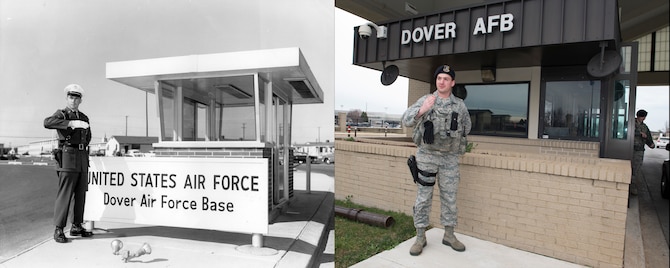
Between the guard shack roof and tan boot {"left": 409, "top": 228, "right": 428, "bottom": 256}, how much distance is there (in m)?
0.92

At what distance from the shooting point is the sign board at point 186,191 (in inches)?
75.9

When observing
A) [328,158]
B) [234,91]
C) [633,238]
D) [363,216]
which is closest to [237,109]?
[234,91]

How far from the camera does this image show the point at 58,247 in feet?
6.40

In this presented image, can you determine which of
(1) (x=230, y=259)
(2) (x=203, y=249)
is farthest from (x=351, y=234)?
(2) (x=203, y=249)

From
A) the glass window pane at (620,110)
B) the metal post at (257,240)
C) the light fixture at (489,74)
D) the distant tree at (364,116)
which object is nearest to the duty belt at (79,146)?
the metal post at (257,240)

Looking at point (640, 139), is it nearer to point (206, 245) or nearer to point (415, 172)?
point (415, 172)

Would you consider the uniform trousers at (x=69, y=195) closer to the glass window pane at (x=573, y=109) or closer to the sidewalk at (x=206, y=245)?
the sidewalk at (x=206, y=245)

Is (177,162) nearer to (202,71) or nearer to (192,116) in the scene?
(192,116)

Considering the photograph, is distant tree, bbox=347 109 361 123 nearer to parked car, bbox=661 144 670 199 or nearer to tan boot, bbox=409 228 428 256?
tan boot, bbox=409 228 428 256

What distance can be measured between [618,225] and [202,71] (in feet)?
7.09

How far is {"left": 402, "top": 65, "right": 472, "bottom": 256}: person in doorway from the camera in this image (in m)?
1.67

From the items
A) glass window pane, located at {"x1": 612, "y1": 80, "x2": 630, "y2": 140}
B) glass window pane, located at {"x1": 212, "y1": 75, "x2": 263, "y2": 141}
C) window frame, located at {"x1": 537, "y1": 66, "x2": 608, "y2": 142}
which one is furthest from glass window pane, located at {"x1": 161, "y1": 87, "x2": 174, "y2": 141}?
glass window pane, located at {"x1": 612, "y1": 80, "x2": 630, "y2": 140}

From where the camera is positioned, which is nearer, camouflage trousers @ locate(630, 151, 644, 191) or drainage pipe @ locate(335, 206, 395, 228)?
camouflage trousers @ locate(630, 151, 644, 191)

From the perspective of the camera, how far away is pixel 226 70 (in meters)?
1.72
